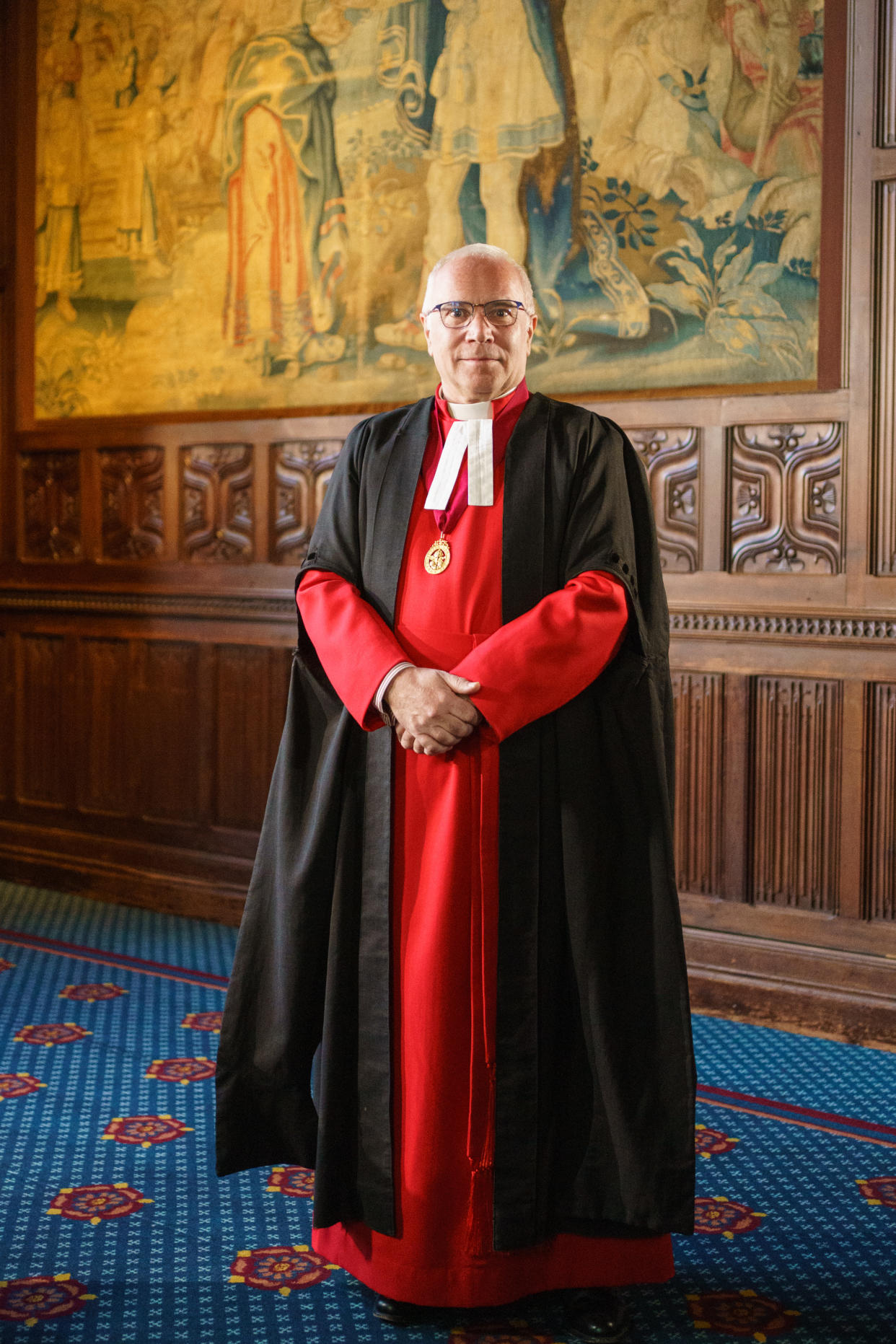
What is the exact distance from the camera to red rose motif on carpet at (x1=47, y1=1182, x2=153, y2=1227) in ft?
9.98

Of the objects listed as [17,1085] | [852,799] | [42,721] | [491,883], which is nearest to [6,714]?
[42,721]

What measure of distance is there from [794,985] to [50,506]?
4.15 meters

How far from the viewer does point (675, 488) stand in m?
4.72

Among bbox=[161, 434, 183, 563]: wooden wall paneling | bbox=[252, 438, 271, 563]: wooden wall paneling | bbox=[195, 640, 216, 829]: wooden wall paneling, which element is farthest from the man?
bbox=[161, 434, 183, 563]: wooden wall paneling

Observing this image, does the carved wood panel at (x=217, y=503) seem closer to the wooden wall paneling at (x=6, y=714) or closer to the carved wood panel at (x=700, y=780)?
the wooden wall paneling at (x=6, y=714)

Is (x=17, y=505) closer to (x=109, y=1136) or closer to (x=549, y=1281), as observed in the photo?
(x=109, y=1136)

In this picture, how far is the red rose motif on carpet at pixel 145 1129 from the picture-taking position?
347cm

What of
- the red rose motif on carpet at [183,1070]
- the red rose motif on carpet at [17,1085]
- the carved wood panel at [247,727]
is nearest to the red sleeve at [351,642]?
the red rose motif on carpet at [183,1070]

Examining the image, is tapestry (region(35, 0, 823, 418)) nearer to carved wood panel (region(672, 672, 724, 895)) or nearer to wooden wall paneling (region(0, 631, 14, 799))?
carved wood panel (region(672, 672, 724, 895))

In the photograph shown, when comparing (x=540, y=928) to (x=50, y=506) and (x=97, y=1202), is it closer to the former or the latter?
(x=97, y=1202)

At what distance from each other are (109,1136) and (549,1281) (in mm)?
1420

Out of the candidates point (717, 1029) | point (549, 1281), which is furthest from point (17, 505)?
point (549, 1281)

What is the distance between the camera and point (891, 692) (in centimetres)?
→ 435

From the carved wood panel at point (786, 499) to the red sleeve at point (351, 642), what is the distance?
2270 mm
